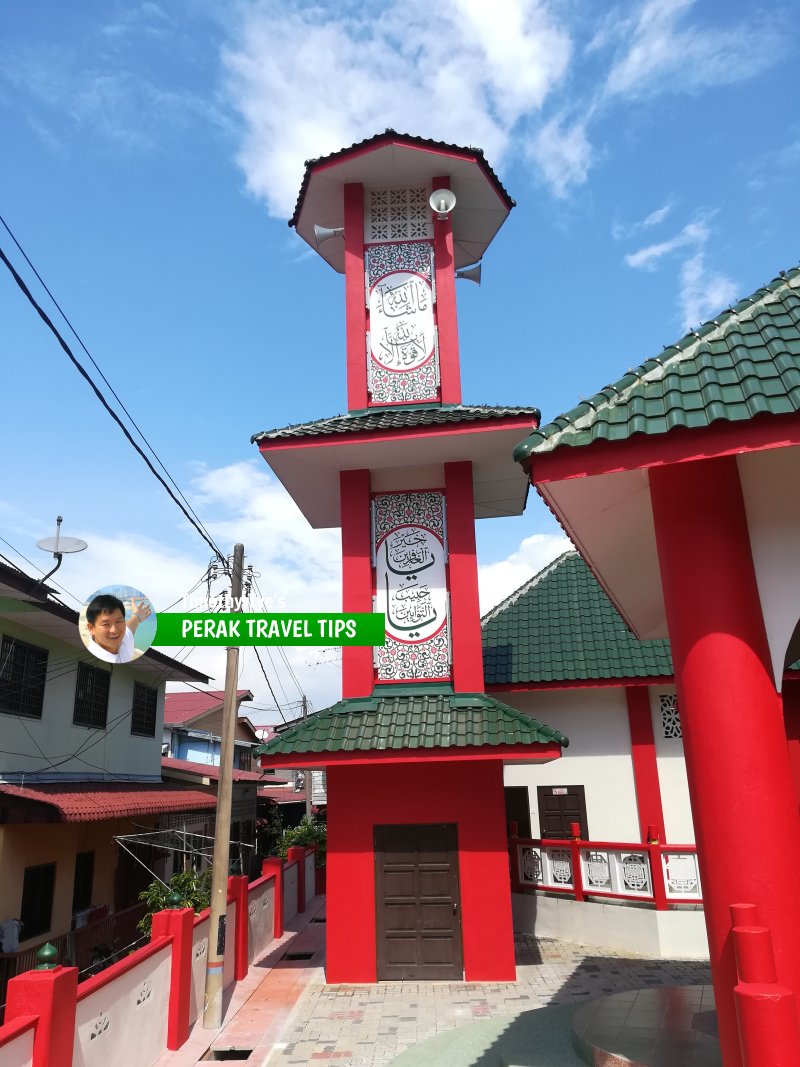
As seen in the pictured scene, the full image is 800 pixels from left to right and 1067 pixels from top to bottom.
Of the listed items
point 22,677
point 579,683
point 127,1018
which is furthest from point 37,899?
point 579,683

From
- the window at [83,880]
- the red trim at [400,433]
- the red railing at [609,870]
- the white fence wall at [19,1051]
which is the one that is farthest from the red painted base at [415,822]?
the window at [83,880]

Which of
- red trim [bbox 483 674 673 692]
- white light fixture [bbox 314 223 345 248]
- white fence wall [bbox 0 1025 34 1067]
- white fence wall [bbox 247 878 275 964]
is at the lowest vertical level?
white fence wall [bbox 247 878 275 964]

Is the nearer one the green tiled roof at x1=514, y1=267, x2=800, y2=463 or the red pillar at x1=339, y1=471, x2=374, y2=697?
the green tiled roof at x1=514, y1=267, x2=800, y2=463

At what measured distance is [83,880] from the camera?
16297 millimetres

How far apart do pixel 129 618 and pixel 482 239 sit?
10.0 meters

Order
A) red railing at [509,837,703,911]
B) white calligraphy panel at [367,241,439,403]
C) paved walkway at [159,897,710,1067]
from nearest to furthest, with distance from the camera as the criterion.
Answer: paved walkway at [159,897,710,1067], red railing at [509,837,703,911], white calligraphy panel at [367,241,439,403]

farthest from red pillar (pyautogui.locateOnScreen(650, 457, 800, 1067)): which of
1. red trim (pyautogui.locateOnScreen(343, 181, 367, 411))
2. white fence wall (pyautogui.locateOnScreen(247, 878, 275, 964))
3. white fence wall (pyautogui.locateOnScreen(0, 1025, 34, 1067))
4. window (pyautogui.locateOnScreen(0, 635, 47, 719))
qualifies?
window (pyautogui.locateOnScreen(0, 635, 47, 719))

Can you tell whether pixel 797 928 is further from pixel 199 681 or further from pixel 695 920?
pixel 199 681

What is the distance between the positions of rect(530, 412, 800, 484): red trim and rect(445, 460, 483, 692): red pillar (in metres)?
7.11

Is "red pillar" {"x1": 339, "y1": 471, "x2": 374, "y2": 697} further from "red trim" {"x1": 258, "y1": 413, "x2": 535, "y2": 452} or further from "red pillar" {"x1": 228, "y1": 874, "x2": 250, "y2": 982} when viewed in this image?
"red pillar" {"x1": 228, "y1": 874, "x2": 250, "y2": 982}

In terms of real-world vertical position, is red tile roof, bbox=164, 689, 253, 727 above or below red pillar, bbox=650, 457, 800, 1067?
above

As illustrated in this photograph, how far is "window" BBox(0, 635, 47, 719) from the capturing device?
1384 centimetres

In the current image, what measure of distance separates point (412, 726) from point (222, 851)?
3.01 meters

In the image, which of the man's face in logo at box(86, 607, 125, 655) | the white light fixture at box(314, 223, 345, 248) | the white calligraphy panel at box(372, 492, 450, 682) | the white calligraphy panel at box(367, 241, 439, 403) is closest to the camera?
the man's face in logo at box(86, 607, 125, 655)
